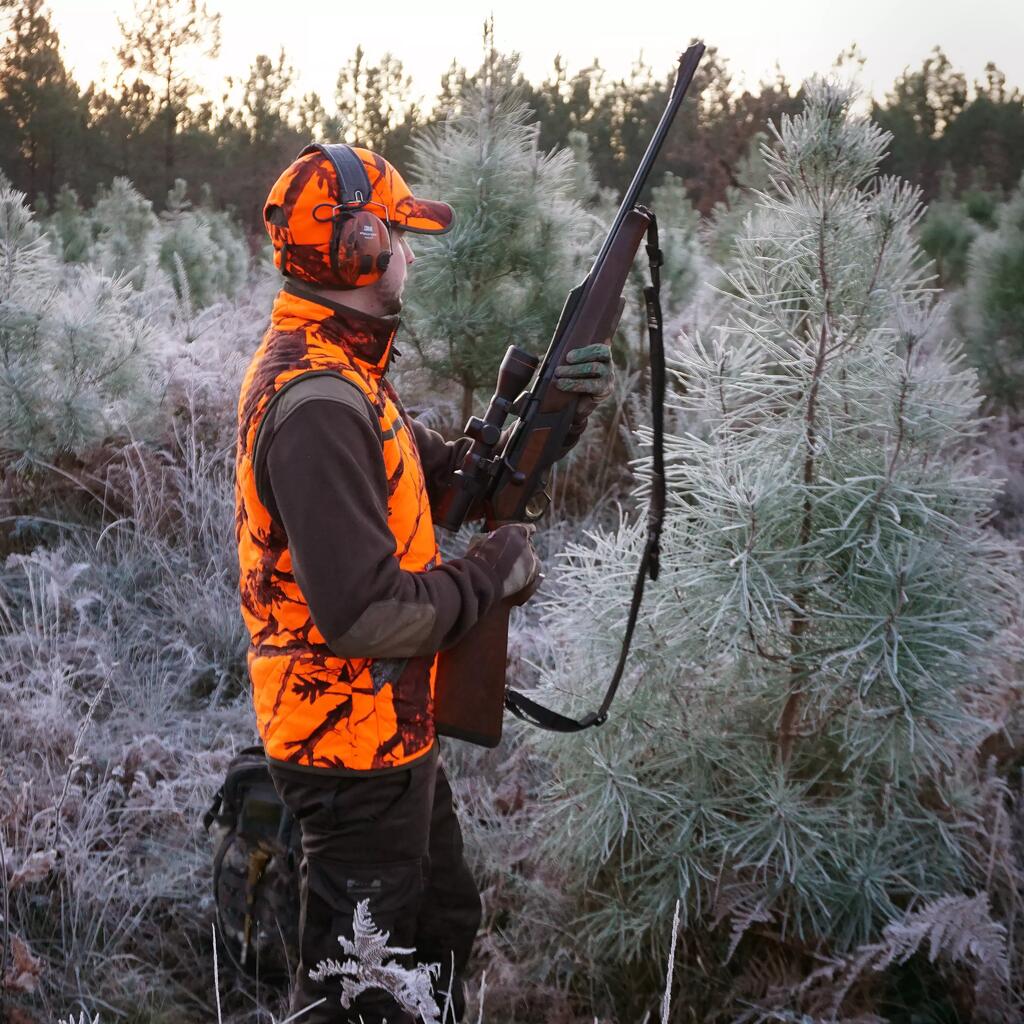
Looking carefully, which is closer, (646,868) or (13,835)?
(646,868)

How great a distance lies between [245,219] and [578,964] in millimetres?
22123

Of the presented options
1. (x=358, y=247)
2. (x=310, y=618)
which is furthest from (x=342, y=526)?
(x=358, y=247)

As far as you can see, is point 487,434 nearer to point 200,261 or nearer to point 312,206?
point 312,206

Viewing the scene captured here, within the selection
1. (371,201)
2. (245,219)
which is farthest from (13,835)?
(245,219)

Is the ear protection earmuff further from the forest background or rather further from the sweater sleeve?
the forest background

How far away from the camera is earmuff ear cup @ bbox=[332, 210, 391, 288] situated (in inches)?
81.2

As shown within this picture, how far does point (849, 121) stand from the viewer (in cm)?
246

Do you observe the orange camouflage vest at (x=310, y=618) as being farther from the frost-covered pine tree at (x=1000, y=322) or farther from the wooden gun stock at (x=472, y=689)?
the frost-covered pine tree at (x=1000, y=322)

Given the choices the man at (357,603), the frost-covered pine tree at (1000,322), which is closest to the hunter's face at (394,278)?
the man at (357,603)

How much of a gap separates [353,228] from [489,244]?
346 centimetres

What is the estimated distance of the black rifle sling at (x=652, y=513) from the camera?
246 centimetres

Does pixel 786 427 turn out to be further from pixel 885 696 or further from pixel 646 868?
pixel 646 868

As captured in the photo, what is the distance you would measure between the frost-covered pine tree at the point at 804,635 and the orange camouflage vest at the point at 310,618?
2.58 feet

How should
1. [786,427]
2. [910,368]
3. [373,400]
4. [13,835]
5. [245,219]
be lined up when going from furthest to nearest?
[245,219] < [13,835] < [786,427] < [910,368] < [373,400]
